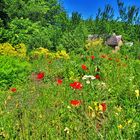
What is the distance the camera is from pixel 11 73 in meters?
12.1

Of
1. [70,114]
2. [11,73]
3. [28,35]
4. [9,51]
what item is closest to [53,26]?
[28,35]

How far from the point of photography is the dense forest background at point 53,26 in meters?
26.1

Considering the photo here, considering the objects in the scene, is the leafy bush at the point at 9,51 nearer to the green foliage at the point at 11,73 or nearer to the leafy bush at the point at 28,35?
the leafy bush at the point at 28,35

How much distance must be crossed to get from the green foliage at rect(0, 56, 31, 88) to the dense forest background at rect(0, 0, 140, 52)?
28.2ft

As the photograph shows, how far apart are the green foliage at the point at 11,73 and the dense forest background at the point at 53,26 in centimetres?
859

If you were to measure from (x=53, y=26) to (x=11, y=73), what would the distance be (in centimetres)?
3226

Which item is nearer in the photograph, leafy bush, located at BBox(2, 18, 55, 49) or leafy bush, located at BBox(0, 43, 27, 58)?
leafy bush, located at BBox(0, 43, 27, 58)

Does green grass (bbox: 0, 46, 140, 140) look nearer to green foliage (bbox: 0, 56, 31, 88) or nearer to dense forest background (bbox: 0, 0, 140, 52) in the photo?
green foliage (bbox: 0, 56, 31, 88)

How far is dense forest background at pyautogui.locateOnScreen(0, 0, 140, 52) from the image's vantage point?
85.6 feet

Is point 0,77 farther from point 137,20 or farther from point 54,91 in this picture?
point 137,20

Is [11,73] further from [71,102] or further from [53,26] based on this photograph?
[53,26]

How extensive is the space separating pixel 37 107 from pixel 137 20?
4588 centimetres

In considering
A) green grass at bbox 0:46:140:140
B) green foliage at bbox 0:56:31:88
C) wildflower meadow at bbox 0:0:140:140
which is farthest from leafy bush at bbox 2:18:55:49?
green grass at bbox 0:46:140:140

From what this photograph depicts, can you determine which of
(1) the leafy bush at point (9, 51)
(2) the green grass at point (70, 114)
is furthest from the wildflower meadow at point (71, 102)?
(1) the leafy bush at point (9, 51)
